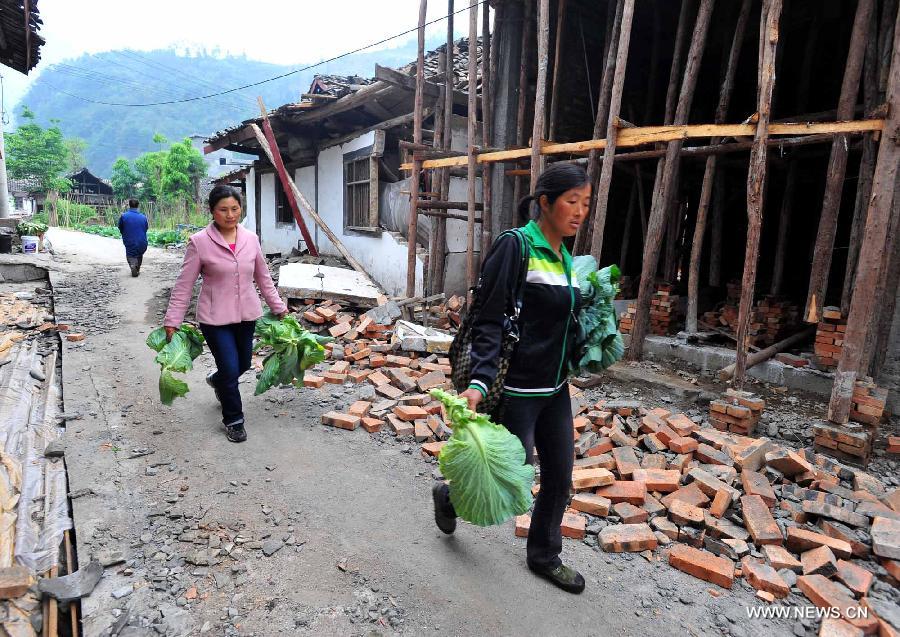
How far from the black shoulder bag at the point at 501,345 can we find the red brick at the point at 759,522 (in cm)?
186

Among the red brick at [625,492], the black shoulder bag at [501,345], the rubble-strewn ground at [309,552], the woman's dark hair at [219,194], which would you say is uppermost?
the woman's dark hair at [219,194]

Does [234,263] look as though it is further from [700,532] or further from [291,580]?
[700,532]

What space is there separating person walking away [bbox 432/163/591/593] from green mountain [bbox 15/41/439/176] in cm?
7897

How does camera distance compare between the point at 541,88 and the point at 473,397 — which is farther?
the point at 541,88

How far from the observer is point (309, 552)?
2668 mm

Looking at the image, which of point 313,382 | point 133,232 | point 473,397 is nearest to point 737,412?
point 473,397

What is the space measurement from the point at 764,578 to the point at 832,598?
10.9 inches

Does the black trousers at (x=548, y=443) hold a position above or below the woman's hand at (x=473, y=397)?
below

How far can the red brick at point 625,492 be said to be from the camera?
10.5 ft

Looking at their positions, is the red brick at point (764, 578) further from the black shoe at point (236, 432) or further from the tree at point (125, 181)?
the tree at point (125, 181)

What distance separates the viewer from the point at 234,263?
151 inches

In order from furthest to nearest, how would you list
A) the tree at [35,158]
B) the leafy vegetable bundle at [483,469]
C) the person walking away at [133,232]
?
the tree at [35,158] < the person walking away at [133,232] < the leafy vegetable bundle at [483,469]

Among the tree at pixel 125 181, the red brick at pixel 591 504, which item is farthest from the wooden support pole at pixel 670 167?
the tree at pixel 125 181

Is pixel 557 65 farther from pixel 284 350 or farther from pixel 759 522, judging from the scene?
pixel 759 522
